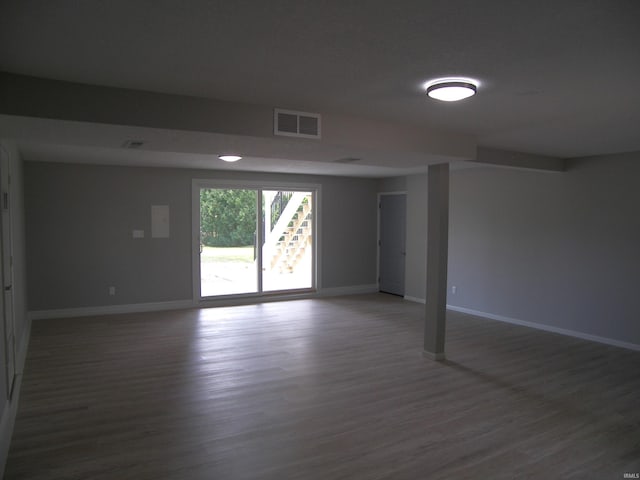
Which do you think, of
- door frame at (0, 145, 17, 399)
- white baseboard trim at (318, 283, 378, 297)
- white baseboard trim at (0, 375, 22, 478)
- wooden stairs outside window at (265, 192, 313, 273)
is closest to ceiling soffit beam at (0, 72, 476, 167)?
door frame at (0, 145, 17, 399)

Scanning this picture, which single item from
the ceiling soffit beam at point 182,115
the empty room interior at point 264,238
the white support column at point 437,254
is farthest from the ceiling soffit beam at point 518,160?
the ceiling soffit beam at point 182,115

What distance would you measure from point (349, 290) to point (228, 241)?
2710 mm

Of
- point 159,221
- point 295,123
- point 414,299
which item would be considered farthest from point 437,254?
point 159,221

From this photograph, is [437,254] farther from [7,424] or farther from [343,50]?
[7,424]

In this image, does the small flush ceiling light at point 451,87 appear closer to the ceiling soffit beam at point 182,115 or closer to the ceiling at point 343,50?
the ceiling at point 343,50

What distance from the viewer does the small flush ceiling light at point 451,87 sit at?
8.87 ft

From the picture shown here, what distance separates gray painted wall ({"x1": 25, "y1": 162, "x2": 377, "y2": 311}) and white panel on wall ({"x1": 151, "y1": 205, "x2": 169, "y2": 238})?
0.25 feet

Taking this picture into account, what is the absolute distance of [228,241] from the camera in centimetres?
792

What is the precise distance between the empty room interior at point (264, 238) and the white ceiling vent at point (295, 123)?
2 centimetres

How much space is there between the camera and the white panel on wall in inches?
284

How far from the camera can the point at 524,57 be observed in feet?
7.55

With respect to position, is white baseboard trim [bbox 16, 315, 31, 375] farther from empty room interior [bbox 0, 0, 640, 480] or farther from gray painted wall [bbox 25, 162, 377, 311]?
gray painted wall [bbox 25, 162, 377, 311]

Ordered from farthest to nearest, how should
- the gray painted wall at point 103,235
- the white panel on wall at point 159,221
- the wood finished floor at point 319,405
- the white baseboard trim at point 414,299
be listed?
the white baseboard trim at point 414,299 → the white panel on wall at point 159,221 → the gray painted wall at point 103,235 → the wood finished floor at point 319,405

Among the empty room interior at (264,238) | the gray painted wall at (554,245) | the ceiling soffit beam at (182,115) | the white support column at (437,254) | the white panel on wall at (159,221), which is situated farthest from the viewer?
the white panel on wall at (159,221)
